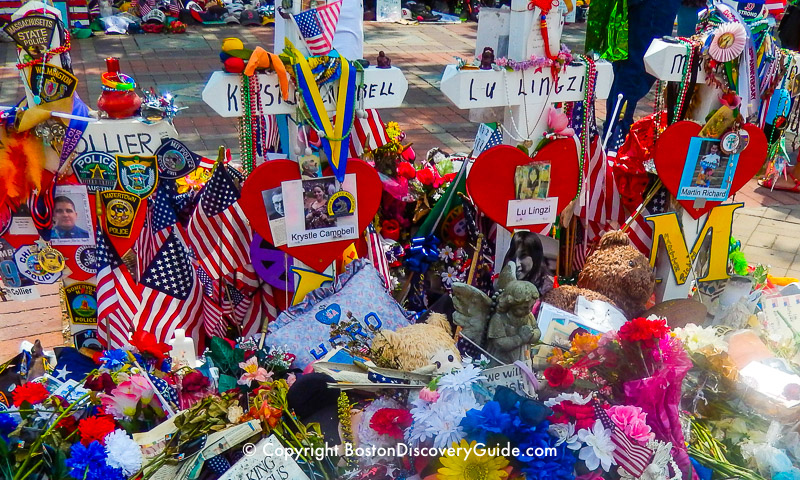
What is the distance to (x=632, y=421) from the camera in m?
2.00

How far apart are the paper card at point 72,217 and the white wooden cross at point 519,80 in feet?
4.32

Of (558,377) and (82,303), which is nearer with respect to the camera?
(558,377)

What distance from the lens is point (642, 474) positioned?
1983mm

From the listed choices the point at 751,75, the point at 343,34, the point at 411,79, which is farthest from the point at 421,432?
the point at 411,79

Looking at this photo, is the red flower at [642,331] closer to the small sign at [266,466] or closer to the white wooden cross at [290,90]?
the small sign at [266,466]

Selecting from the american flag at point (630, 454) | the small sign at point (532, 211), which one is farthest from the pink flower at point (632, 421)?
the small sign at point (532, 211)

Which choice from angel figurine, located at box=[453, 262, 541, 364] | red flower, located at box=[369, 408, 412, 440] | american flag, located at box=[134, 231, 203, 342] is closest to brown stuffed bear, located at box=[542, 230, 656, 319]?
angel figurine, located at box=[453, 262, 541, 364]

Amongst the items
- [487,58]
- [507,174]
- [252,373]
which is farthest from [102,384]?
[487,58]

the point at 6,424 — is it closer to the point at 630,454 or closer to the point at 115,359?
the point at 115,359

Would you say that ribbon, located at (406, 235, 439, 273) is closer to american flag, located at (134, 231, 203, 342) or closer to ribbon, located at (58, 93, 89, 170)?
american flag, located at (134, 231, 203, 342)

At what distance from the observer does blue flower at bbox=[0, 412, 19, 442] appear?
1.97 metres

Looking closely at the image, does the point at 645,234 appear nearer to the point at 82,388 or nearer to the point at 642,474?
the point at 642,474

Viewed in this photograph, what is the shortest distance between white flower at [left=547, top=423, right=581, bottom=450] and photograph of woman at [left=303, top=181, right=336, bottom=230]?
3.84ft

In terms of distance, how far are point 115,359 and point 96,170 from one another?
69 centimetres
